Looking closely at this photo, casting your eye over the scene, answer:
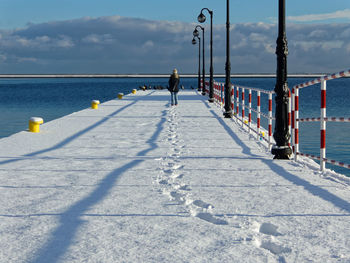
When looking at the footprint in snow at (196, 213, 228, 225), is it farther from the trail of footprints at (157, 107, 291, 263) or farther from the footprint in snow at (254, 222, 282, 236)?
the footprint in snow at (254, 222, 282, 236)

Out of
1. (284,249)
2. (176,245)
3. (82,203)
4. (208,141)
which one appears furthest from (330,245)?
(208,141)

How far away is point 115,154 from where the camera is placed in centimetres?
1007

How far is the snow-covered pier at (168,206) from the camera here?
167 inches

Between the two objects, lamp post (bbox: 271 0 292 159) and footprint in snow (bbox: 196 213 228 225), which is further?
lamp post (bbox: 271 0 292 159)

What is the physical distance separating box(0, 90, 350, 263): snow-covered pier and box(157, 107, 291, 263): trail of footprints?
1 cm

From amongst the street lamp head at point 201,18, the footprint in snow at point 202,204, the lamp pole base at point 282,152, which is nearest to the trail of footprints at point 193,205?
the footprint in snow at point 202,204

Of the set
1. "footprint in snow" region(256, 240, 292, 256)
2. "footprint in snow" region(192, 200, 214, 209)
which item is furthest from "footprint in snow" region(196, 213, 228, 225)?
"footprint in snow" region(256, 240, 292, 256)

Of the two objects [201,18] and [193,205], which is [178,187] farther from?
[201,18]

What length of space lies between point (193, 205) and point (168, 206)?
0.30 metres

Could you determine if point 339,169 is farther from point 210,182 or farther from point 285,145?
point 210,182

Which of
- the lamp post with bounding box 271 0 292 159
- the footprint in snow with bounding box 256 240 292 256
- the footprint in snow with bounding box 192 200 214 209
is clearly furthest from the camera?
the lamp post with bounding box 271 0 292 159

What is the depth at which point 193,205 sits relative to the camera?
579 centimetres

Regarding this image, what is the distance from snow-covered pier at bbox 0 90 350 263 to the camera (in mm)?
4234

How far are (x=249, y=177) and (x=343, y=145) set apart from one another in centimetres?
1633
